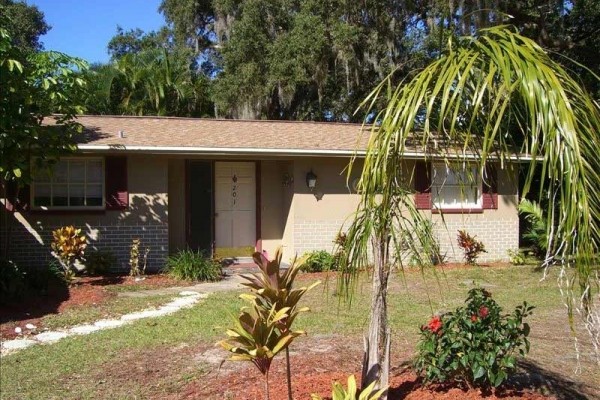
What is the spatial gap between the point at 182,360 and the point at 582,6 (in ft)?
61.0

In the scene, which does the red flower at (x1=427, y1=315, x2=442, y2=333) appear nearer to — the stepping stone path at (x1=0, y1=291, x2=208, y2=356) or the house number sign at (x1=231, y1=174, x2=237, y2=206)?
the stepping stone path at (x1=0, y1=291, x2=208, y2=356)

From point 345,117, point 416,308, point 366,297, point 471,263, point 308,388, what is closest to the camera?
point 308,388

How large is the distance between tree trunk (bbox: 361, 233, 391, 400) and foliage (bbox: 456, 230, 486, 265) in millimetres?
10752

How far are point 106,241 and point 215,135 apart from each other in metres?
3.45

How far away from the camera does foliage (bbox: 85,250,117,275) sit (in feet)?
39.4

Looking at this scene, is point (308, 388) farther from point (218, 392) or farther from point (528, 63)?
point (528, 63)

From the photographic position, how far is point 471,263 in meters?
14.5

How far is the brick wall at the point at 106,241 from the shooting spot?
1209 centimetres

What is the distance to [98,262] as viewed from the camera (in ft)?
39.5

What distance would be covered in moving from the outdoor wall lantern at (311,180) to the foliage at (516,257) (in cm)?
534

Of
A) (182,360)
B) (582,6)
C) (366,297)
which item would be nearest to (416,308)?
(366,297)

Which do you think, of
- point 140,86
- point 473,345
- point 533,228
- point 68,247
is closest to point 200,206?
point 68,247

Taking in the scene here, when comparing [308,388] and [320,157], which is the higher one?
[320,157]

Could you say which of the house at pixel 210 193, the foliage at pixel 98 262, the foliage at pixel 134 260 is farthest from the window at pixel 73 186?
the foliage at pixel 134 260
